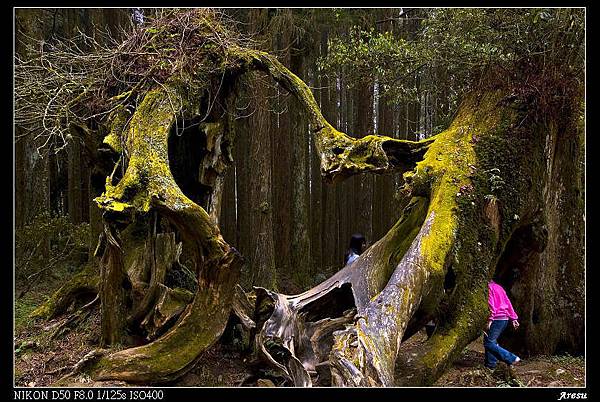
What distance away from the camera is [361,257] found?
7234mm

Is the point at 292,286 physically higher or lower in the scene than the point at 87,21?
lower

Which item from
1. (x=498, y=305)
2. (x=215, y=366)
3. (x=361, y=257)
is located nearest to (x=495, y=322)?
(x=498, y=305)

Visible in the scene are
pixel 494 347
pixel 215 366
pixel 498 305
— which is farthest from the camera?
pixel 215 366

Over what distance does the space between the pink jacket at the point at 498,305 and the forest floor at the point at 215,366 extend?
2.30 feet

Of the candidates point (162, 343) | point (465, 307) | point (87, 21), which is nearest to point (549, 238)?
point (465, 307)

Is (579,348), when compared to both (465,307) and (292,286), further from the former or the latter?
(292,286)

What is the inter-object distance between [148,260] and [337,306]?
117 inches

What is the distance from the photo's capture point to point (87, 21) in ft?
52.1

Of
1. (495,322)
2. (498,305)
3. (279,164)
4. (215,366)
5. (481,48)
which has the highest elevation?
(481,48)

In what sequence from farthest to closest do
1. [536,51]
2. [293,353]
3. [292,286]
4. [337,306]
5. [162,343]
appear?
[292,286]
[536,51]
[337,306]
[162,343]
[293,353]

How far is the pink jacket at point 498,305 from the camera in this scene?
672 centimetres

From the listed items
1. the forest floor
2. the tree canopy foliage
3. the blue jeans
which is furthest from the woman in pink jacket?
the tree canopy foliage

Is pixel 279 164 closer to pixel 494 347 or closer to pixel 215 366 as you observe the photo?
pixel 215 366

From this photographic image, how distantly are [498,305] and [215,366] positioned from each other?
4.08 m
